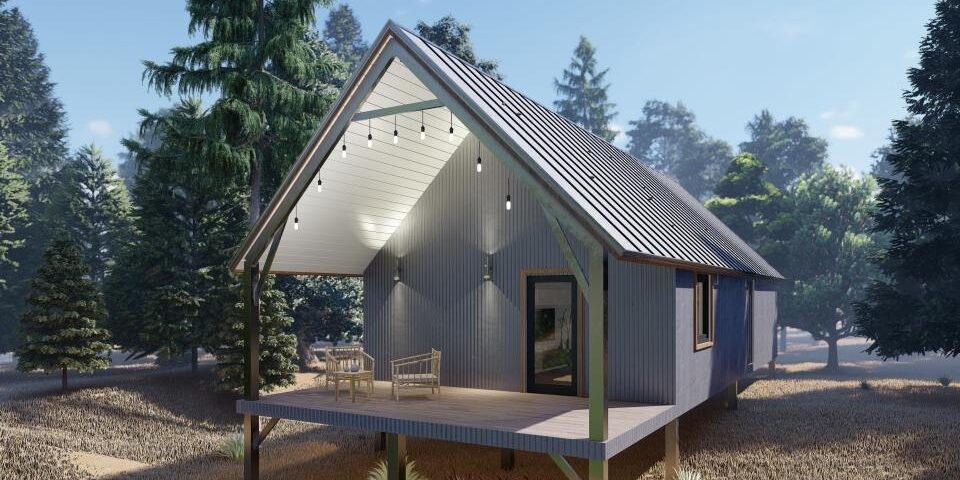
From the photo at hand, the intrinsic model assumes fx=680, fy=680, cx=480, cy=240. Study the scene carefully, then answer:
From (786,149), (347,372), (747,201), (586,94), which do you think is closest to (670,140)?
(786,149)

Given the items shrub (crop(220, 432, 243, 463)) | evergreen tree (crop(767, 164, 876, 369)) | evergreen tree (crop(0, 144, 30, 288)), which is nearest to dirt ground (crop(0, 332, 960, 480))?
shrub (crop(220, 432, 243, 463))

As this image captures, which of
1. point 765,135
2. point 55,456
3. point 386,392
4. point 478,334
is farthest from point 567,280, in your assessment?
point 765,135

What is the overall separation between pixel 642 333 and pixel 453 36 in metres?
22.8

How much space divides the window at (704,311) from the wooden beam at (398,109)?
18.5ft

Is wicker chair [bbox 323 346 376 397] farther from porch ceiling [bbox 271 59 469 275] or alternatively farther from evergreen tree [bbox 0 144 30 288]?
evergreen tree [bbox 0 144 30 288]

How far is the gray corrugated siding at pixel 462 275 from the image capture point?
476 inches

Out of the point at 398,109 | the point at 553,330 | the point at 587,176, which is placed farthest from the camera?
the point at 553,330

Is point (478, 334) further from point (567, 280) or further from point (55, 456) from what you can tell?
point (55, 456)

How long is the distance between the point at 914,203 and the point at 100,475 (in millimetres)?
22469

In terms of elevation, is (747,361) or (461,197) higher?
(461,197)

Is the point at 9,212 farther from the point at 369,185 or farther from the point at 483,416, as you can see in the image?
the point at 483,416

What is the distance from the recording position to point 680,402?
412 inches

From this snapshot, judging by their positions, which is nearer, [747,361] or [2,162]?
[747,361]

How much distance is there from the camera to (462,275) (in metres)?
12.7
